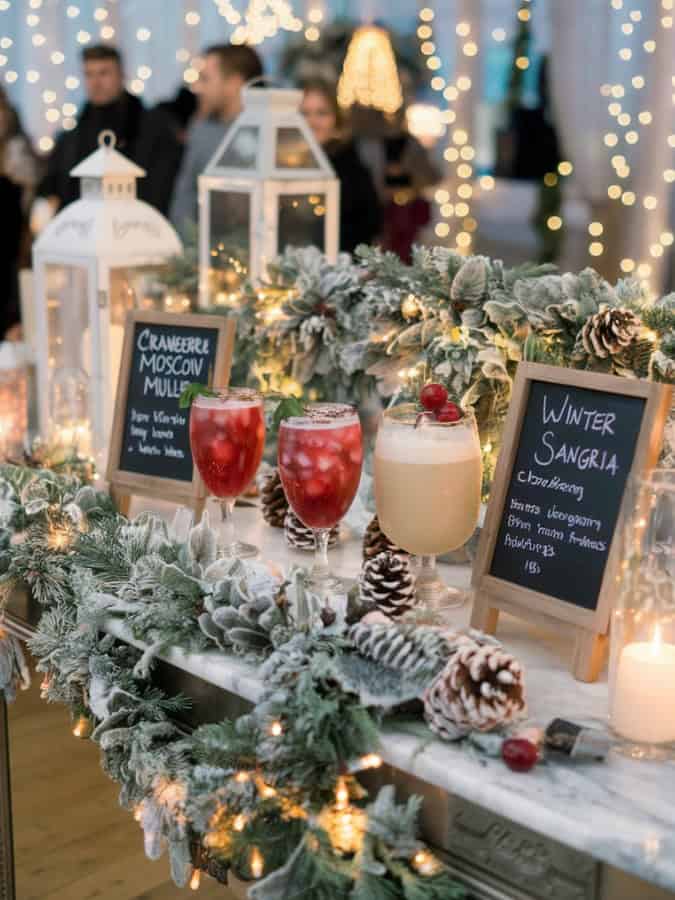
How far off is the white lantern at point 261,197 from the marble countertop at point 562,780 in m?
1.11

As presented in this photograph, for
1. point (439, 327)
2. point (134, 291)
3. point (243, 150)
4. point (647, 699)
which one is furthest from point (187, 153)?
point (647, 699)

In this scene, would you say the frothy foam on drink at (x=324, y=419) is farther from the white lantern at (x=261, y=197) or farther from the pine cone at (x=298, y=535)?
the white lantern at (x=261, y=197)

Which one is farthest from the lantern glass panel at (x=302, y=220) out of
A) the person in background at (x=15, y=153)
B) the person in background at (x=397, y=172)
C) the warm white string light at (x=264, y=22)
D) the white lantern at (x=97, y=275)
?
the warm white string light at (x=264, y=22)

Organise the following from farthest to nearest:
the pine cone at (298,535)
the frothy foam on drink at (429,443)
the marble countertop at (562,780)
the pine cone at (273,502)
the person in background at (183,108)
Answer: the person in background at (183,108) < the pine cone at (273,502) < the pine cone at (298,535) < the frothy foam on drink at (429,443) < the marble countertop at (562,780)

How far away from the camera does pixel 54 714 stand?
1.78m

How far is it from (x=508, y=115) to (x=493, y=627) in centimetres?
434

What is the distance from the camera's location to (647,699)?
0.98 metres

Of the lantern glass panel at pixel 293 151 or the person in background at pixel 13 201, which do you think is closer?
the lantern glass panel at pixel 293 151

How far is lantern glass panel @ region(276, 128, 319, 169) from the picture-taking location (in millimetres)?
2152

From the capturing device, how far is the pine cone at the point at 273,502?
5.31 ft

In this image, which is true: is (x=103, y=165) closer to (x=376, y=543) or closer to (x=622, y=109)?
(x=376, y=543)

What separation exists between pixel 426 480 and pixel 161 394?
1.78 feet

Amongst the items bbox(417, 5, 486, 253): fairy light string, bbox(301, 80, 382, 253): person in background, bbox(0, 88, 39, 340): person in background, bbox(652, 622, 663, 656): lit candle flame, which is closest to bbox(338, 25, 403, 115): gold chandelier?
bbox(417, 5, 486, 253): fairy light string

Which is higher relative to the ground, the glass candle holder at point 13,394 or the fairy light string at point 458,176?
the fairy light string at point 458,176
